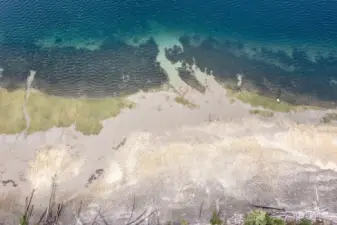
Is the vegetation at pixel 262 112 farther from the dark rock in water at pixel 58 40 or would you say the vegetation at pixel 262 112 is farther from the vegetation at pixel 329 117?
the dark rock in water at pixel 58 40

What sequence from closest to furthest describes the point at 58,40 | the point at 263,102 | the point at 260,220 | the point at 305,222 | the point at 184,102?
the point at 260,220 < the point at 305,222 < the point at 184,102 < the point at 263,102 < the point at 58,40

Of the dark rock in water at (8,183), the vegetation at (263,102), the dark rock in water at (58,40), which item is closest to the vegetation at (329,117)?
the vegetation at (263,102)

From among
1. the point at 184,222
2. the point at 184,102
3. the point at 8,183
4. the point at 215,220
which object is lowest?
the point at 184,222

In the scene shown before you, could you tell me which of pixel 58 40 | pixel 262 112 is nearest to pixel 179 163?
pixel 262 112

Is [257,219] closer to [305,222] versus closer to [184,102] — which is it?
[305,222]

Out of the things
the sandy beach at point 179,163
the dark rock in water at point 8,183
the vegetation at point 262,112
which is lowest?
the dark rock in water at point 8,183

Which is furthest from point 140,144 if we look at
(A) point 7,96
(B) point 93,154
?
(A) point 7,96

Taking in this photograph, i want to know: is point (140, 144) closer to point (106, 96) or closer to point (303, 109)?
point (106, 96)
